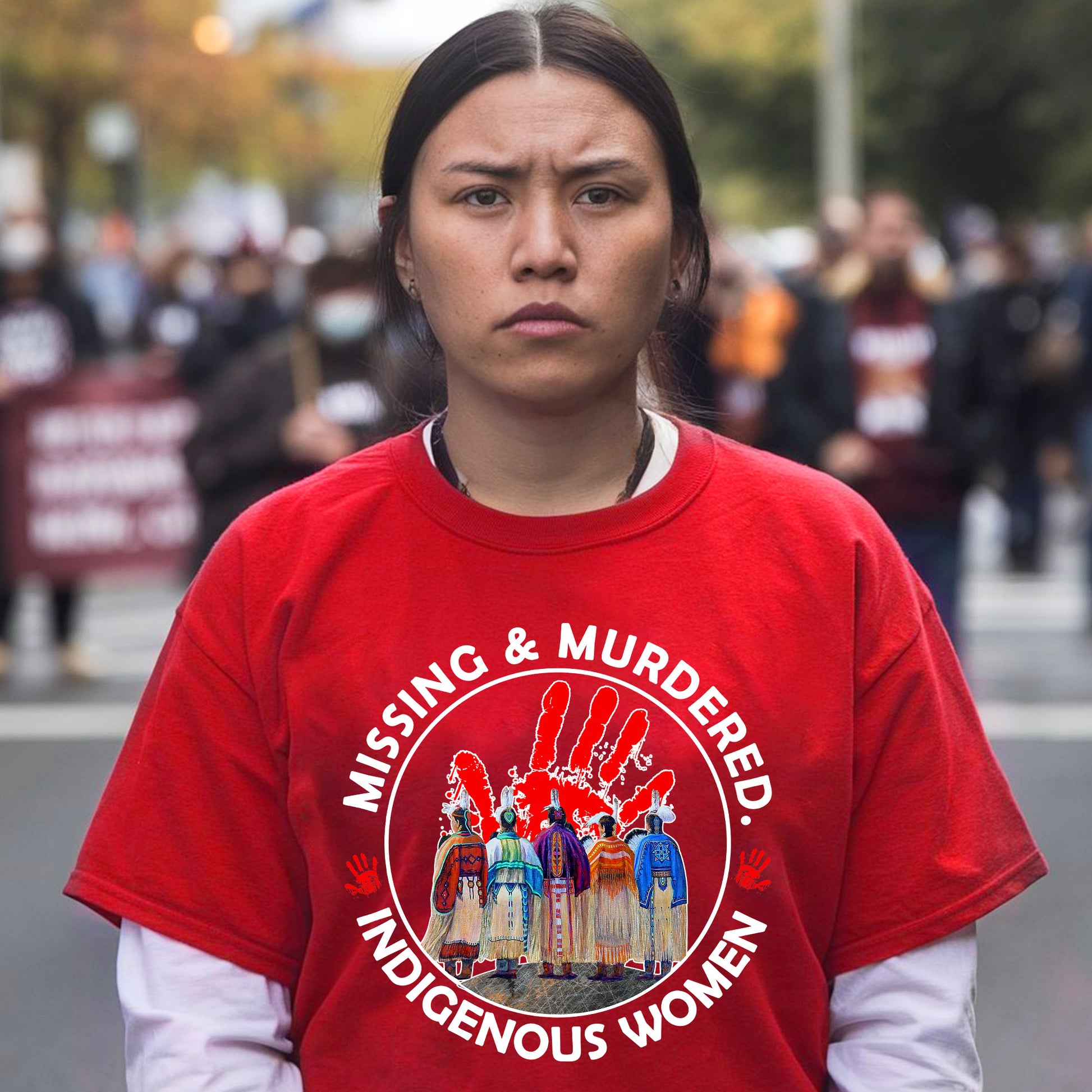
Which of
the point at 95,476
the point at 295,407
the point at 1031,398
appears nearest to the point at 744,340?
the point at 1031,398

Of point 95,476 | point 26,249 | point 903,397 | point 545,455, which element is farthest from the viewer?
point 95,476

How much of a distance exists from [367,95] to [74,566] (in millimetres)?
42688

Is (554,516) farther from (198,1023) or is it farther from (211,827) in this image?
(198,1023)

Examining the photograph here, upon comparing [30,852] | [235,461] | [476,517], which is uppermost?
[476,517]

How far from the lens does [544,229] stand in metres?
1.96

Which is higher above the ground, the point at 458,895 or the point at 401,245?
the point at 401,245

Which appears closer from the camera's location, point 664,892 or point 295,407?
point 664,892

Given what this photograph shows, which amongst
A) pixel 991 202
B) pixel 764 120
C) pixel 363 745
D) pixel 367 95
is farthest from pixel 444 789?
pixel 367 95

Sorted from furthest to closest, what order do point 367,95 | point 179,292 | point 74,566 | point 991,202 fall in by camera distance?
point 367,95 < point 991,202 < point 179,292 < point 74,566

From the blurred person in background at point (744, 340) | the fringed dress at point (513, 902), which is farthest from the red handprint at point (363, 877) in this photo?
the blurred person in background at point (744, 340)

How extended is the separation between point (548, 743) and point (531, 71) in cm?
61

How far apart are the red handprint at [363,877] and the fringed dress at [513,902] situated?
0.10 meters

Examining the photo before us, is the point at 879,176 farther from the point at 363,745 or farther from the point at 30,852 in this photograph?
the point at 363,745

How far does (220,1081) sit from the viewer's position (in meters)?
1.97
